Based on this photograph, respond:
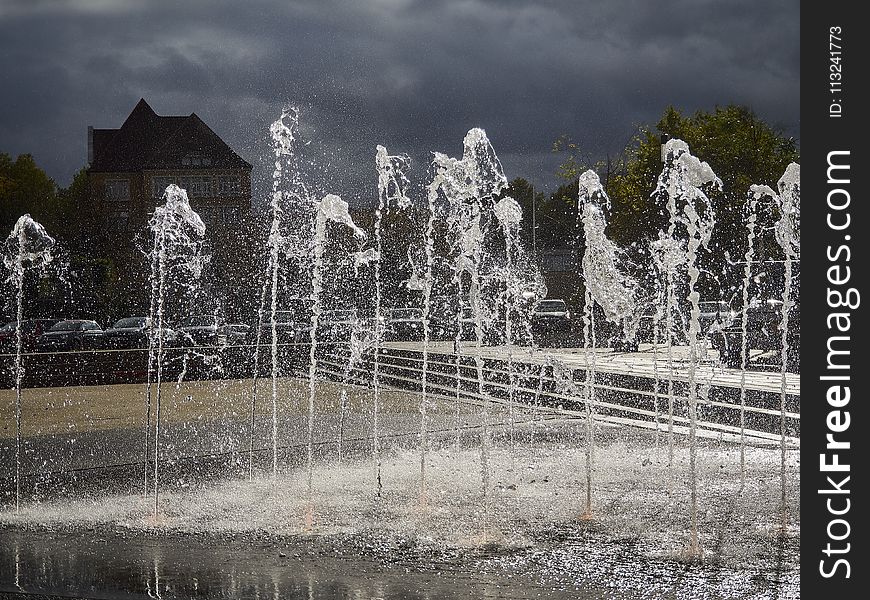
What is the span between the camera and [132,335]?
2962 cm

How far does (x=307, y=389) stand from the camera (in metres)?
16.5

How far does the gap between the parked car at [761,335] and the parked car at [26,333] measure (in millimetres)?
18526

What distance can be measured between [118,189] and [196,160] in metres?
5.38

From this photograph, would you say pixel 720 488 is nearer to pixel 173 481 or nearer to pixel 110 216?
pixel 173 481

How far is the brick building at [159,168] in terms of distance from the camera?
150 ft

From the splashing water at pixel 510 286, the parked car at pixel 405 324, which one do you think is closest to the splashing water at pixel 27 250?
the parked car at pixel 405 324

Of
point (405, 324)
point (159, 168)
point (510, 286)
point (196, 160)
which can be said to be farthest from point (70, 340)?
point (510, 286)

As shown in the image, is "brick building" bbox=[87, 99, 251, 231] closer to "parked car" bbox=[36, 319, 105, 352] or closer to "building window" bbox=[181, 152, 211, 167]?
"building window" bbox=[181, 152, 211, 167]

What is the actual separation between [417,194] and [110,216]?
15701 mm

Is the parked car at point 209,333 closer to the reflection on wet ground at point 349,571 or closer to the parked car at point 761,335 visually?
the parked car at point 761,335

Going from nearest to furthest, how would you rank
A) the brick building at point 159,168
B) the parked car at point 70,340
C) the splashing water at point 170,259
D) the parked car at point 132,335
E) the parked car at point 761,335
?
1. the parked car at point 761,335
2. the parked car at point 70,340
3. the parked car at point 132,335
4. the splashing water at point 170,259
5. the brick building at point 159,168

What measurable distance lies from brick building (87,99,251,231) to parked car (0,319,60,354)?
11.7 m
